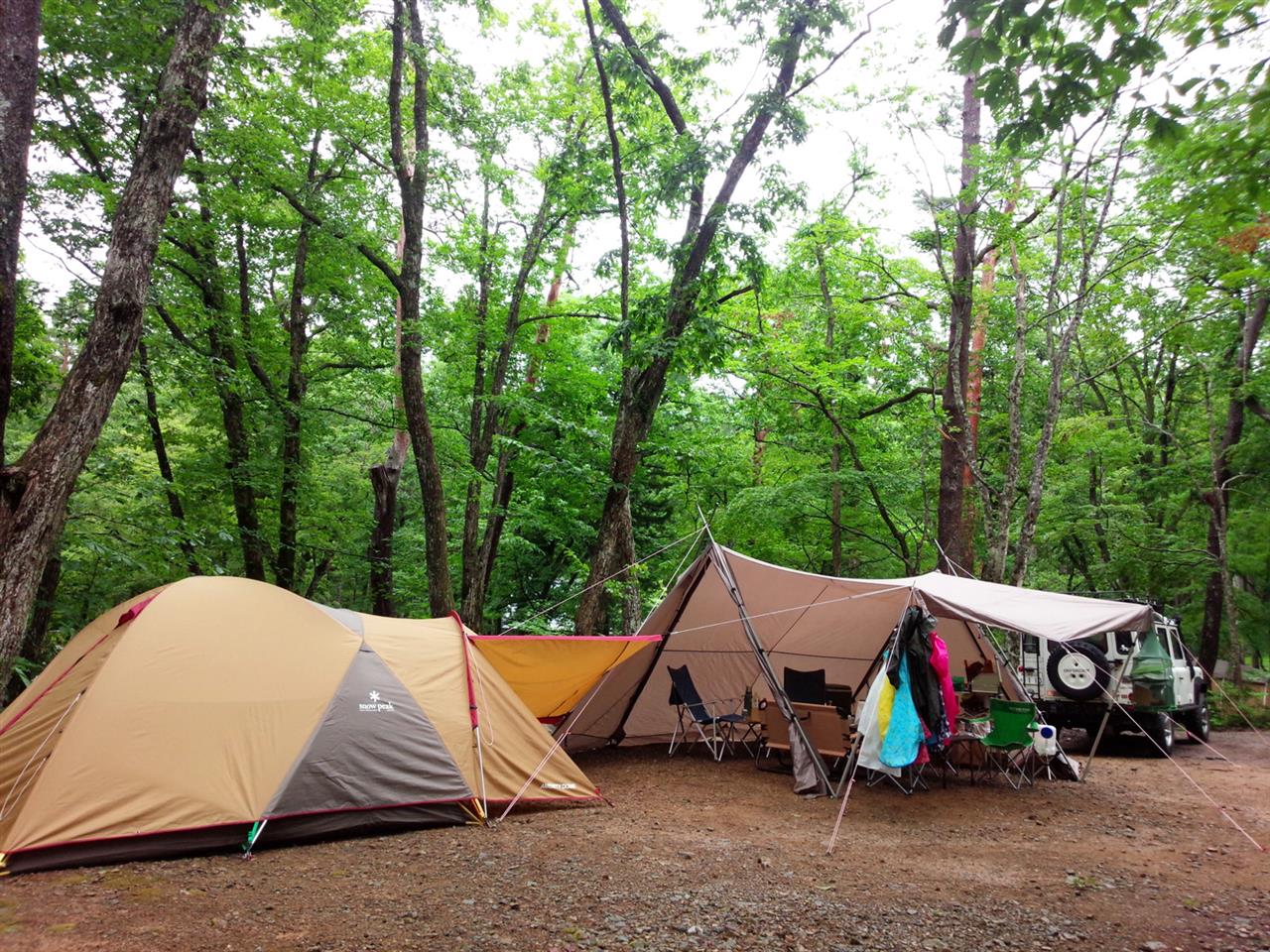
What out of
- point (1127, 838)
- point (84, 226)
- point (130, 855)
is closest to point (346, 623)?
point (130, 855)

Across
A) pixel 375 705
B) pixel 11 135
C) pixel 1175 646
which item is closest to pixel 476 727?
pixel 375 705

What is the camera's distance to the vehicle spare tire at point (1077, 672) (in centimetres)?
881

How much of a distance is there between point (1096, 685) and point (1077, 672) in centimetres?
39

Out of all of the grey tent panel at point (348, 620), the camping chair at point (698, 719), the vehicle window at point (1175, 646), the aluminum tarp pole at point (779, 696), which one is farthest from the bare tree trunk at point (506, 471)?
the vehicle window at point (1175, 646)

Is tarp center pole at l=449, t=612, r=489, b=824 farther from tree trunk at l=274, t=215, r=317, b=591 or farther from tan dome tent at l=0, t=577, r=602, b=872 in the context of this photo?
tree trunk at l=274, t=215, r=317, b=591

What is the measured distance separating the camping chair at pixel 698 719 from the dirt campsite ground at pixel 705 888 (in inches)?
74.5

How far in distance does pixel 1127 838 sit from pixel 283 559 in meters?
11.4

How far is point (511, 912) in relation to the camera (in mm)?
3770

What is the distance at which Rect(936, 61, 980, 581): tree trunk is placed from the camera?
1089 cm

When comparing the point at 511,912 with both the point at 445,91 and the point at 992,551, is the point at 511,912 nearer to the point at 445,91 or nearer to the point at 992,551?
the point at 445,91

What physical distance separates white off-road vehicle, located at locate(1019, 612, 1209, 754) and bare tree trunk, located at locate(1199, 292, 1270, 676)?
5.09 meters

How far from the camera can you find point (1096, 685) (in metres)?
8.53

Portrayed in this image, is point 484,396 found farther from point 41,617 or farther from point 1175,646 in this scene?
point 1175,646

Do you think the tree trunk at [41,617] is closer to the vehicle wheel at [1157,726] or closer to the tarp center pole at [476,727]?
the tarp center pole at [476,727]
